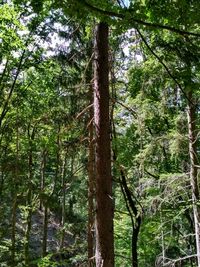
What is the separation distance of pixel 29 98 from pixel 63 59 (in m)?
5.59

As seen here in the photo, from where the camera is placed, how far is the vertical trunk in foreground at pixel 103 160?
405 cm

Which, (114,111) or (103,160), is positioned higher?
(114,111)

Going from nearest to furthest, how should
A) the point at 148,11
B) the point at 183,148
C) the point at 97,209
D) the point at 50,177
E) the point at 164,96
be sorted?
1. the point at 148,11
2. the point at 97,209
3. the point at 183,148
4. the point at 164,96
5. the point at 50,177

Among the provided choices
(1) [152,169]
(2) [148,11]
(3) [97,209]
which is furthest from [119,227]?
(2) [148,11]

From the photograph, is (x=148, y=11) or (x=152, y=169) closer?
(x=148, y=11)

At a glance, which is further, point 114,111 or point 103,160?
point 114,111

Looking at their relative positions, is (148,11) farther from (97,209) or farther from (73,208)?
(73,208)

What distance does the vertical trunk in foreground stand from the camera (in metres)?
4.05

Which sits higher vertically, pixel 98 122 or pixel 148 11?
pixel 148 11

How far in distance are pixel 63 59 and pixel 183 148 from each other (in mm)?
4464

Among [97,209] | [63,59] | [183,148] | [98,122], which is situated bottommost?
[97,209]

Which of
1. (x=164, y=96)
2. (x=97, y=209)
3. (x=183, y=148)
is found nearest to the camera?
(x=97, y=209)

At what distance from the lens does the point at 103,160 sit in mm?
4234

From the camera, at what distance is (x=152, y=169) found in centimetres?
1507
